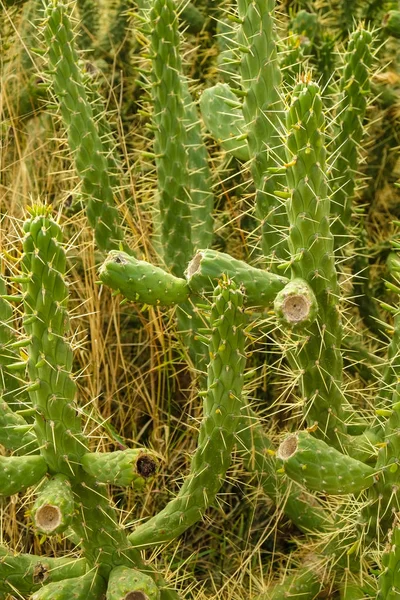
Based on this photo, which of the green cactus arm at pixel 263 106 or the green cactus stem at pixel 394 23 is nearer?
the green cactus arm at pixel 263 106

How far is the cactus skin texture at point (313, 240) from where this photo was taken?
2.00 m

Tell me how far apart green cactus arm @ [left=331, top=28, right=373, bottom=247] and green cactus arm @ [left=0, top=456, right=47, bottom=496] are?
3.76ft

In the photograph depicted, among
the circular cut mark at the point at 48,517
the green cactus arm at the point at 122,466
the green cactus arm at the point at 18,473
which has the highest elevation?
the green cactus arm at the point at 18,473

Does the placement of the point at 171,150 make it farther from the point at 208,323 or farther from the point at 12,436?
the point at 12,436

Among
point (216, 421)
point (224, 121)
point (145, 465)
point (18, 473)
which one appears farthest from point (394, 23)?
point (18, 473)

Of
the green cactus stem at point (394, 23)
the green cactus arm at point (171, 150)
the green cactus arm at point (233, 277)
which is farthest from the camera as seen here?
the green cactus stem at point (394, 23)

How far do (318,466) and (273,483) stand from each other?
1.93ft

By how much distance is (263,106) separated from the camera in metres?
2.44

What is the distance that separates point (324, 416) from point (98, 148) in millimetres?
1045

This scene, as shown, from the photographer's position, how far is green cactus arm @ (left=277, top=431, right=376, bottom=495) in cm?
196

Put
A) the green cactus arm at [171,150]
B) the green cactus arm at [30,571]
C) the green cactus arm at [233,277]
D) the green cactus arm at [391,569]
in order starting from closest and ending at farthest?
the green cactus arm at [391,569], the green cactus arm at [233,277], the green cactus arm at [30,571], the green cactus arm at [171,150]

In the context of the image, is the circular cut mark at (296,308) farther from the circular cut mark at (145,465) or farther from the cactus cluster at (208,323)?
the circular cut mark at (145,465)

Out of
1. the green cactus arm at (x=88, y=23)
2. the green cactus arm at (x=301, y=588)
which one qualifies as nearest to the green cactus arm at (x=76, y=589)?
the green cactus arm at (x=301, y=588)

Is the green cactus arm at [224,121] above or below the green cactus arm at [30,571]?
above
